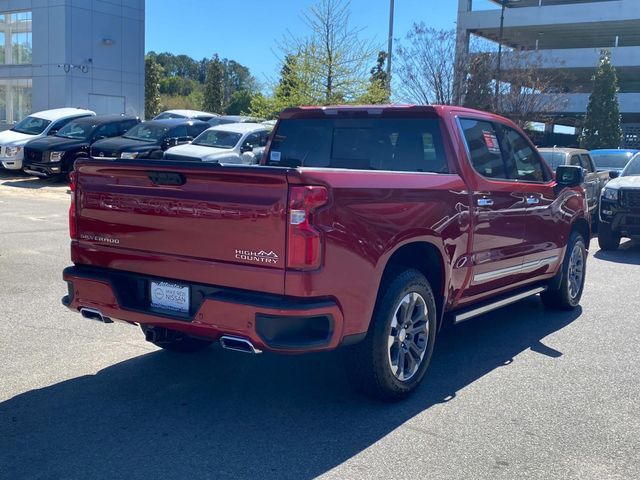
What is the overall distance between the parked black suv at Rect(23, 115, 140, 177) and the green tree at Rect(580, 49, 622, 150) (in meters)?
24.6

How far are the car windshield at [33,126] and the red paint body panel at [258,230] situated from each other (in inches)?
777

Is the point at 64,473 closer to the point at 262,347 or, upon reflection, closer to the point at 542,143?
the point at 262,347

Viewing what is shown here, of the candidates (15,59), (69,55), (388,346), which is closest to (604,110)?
(69,55)

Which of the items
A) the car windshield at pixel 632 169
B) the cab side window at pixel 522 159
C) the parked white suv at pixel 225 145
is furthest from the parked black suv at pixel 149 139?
the cab side window at pixel 522 159

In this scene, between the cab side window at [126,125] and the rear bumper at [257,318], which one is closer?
the rear bumper at [257,318]

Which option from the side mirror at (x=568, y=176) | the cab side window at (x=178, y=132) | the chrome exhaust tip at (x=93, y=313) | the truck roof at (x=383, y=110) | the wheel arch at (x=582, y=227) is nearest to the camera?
the chrome exhaust tip at (x=93, y=313)

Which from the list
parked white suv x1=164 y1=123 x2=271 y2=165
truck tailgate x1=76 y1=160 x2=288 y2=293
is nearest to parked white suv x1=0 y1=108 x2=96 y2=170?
parked white suv x1=164 y1=123 x2=271 y2=165

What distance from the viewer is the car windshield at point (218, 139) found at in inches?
750

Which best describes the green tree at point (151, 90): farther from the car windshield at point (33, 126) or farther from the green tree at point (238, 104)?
the car windshield at point (33, 126)

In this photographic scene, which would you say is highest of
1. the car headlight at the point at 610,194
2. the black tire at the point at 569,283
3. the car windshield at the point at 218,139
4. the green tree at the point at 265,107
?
the green tree at the point at 265,107

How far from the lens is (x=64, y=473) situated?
3650 millimetres

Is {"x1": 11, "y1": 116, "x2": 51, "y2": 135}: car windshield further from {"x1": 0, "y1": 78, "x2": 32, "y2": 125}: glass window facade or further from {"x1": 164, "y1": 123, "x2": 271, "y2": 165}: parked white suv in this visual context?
{"x1": 0, "y1": 78, "x2": 32, "y2": 125}: glass window facade

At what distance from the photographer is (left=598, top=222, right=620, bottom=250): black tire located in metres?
12.1

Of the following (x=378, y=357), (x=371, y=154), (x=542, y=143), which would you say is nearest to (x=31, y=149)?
(x=371, y=154)
